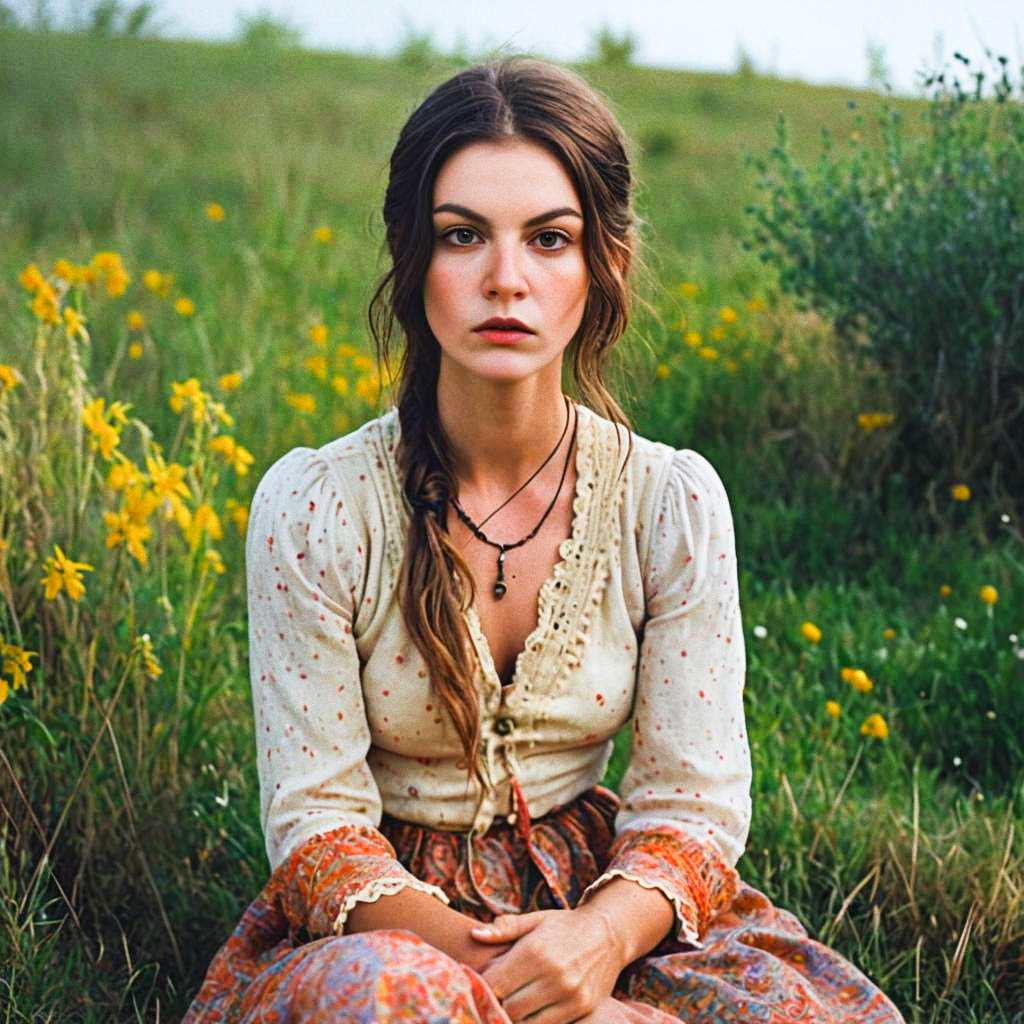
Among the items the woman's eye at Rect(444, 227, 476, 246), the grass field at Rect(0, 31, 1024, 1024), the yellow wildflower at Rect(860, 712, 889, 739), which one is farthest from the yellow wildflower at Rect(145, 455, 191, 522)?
the yellow wildflower at Rect(860, 712, 889, 739)

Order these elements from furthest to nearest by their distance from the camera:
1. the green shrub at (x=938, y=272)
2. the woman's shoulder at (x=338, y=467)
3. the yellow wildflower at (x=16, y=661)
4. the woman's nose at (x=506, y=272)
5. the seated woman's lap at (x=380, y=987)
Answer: the green shrub at (x=938, y=272)
the yellow wildflower at (x=16, y=661)
the woman's shoulder at (x=338, y=467)
the woman's nose at (x=506, y=272)
the seated woman's lap at (x=380, y=987)

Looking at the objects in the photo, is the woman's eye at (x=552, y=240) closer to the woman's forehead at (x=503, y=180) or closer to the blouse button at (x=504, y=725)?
the woman's forehead at (x=503, y=180)

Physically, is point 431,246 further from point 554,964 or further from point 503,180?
point 554,964

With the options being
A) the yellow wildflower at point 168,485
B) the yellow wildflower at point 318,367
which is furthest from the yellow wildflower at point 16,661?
the yellow wildflower at point 318,367

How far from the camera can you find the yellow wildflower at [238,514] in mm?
3302

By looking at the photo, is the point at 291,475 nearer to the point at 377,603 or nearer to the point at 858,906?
the point at 377,603

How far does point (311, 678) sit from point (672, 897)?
55 cm

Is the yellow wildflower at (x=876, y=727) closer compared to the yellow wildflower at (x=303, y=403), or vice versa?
the yellow wildflower at (x=876, y=727)

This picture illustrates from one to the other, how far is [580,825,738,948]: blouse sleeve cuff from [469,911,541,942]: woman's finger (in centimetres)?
12

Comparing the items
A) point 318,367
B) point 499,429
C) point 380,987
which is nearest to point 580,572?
point 499,429

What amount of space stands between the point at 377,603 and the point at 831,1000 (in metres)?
0.80

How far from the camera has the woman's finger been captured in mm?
1795

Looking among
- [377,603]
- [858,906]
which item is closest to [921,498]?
[858,906]

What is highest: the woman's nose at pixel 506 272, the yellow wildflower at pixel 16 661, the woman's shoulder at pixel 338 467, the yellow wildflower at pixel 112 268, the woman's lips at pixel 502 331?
the woman's nose at pixel 506 272
